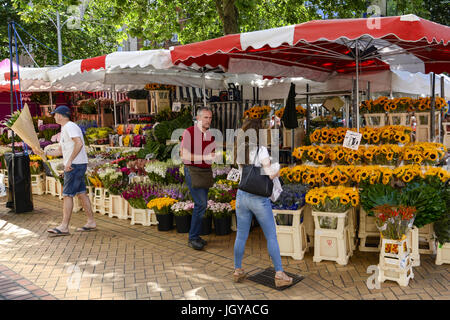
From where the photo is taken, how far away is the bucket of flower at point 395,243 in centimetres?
405

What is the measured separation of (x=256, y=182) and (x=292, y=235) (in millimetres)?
1364

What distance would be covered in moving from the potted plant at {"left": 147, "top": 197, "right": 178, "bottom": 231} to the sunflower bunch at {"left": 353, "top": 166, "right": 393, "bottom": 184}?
2.77 metres

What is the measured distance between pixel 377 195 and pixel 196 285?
2148mm

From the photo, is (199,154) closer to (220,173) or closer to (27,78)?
(220,173)

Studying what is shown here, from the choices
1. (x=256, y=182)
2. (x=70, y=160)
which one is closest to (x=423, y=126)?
(x=256, y=182)

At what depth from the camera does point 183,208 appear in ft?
19.9

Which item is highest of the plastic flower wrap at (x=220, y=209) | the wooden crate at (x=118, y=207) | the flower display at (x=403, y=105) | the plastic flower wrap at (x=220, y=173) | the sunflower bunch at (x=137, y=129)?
the flower display at (x=403, y=105)

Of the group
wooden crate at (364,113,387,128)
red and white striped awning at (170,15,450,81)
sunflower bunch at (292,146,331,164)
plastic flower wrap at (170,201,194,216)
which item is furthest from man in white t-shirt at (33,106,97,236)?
wooden crate at (364,113,387,128)

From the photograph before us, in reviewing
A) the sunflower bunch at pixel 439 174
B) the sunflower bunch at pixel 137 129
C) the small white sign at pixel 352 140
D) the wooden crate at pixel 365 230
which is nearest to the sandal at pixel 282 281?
the wooden crate at pixel 365 230

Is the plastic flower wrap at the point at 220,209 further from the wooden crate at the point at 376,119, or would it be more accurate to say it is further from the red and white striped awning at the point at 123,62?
the wooden crate at the point at 376,119

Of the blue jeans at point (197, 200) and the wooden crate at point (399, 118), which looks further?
the wooden crate at point (399, 118)

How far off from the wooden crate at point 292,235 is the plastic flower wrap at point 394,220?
0.96 metres

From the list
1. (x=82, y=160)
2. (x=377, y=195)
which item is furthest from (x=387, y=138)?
(x=82, y=160)
